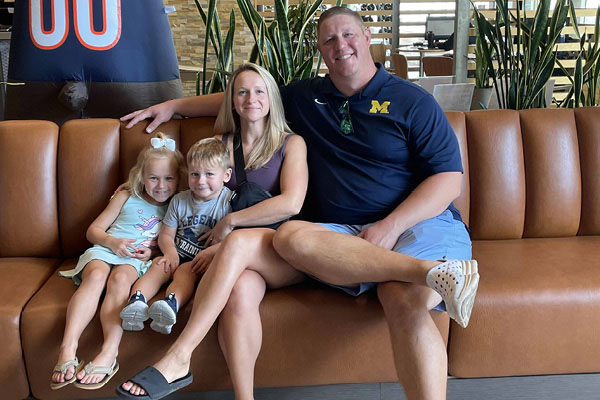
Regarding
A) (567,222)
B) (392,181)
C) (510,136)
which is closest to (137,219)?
(392,181)

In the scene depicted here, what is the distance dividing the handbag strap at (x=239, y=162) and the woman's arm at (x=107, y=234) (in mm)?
390

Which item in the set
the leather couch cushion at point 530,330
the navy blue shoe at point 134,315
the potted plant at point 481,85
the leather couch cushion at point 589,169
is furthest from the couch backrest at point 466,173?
the potted plant at point 481,85

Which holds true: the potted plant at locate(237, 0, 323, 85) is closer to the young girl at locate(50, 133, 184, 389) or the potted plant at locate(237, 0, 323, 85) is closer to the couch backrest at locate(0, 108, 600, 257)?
the couch backrest at locate(0, 108, 600, 257)

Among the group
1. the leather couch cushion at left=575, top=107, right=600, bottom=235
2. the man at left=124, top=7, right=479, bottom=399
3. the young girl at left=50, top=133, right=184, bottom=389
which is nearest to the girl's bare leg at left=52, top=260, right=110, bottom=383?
the young girl at left=50, top=133, right=184, bottom=389

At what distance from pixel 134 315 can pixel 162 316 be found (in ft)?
0.29

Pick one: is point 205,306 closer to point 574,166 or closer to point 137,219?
point 137,219

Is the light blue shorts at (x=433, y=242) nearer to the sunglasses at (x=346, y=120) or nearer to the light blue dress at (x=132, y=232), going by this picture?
the sunglasses at (x=346, y=120)

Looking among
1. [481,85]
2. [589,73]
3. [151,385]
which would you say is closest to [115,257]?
[151,385]

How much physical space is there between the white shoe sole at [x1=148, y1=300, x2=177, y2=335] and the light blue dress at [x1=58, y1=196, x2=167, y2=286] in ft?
0.88

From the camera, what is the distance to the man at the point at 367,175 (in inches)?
69.7

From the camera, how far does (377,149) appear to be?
2066mm

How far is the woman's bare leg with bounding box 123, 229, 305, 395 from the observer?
1669 mm

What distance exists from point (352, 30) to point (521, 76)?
1084 mm

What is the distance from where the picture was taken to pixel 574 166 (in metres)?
2.34
